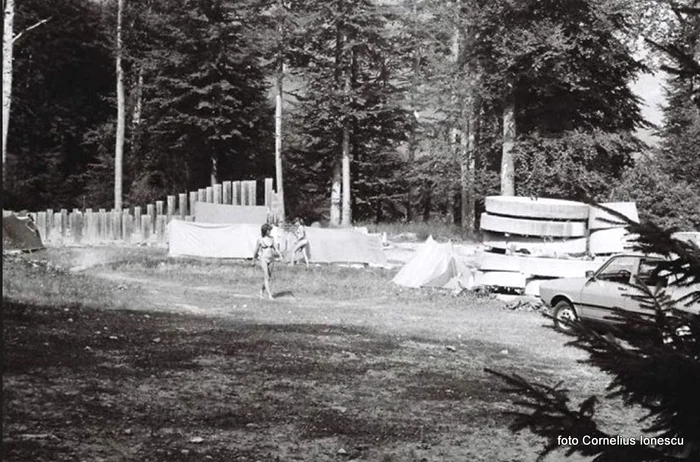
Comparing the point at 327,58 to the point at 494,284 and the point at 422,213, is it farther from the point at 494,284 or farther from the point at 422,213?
the point at 494,284

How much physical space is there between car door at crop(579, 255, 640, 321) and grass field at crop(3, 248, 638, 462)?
3.01 feet

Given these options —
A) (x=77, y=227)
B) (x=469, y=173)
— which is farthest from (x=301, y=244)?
(x=469, y=173)

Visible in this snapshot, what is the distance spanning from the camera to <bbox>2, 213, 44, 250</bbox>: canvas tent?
77.0 ft

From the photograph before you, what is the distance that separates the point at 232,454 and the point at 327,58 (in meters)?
39.2

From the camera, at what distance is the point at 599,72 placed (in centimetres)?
3381

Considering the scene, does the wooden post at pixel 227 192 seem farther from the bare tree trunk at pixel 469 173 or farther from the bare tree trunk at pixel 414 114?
the bare tree trunk at pixel 414 114

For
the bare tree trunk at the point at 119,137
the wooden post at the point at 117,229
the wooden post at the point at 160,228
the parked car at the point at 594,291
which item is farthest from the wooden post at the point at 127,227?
the parked car at the point at 594,291

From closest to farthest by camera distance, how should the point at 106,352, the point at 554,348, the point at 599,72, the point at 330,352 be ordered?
the point at 106,352 → the point at 330,352 → the point at 554,348 → the point at 599,72

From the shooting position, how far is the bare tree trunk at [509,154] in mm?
32344

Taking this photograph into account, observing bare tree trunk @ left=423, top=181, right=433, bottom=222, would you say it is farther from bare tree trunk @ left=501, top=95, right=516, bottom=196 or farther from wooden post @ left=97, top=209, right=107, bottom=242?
wooden post @ left=97, top=209, right=107, bottom=242

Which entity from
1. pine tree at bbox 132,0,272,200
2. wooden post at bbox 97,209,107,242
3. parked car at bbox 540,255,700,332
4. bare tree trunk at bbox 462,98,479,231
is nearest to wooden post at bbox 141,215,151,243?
wooden post at bbox 97,209,107,242

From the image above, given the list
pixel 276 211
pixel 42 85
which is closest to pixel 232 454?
pixel 276 211

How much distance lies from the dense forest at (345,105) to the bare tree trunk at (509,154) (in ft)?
0.30

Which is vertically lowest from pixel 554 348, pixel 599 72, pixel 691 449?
pixel 554 348
